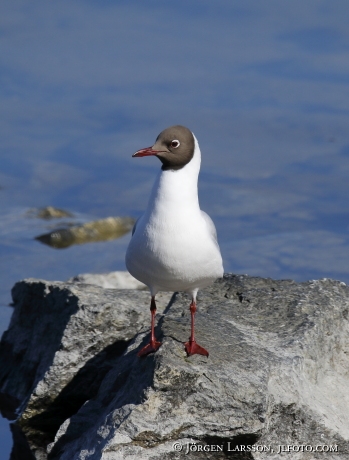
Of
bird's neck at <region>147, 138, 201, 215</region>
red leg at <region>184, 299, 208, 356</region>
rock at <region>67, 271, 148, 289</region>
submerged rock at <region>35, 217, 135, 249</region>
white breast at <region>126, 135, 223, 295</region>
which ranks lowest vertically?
red leg at <region>184, 299, 208, 356</region>

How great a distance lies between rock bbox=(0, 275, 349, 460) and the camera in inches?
213

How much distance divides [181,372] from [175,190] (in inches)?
42.4

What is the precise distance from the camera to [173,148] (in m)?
5.61

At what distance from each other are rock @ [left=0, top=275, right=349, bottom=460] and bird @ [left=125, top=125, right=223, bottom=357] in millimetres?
314

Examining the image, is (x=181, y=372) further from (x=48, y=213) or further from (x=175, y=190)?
(x=48, y=213)

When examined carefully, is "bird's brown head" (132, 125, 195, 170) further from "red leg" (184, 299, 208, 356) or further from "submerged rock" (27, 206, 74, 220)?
"submerged rock" (27, 206, 74, 220)

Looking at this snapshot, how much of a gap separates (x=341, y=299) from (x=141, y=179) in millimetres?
6080

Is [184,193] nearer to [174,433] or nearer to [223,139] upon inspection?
[174,433]

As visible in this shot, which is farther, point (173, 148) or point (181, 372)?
point (173, 148)

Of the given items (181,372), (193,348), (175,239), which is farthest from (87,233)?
(181,372)

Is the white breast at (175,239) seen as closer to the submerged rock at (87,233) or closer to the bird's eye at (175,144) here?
the bird's eye at (175,144)

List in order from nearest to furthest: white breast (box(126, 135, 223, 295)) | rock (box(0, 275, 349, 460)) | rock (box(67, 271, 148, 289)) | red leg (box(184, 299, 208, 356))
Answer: rock (box(0, 275, 349, 460))
white breast (box(126, 135, 223, 295))
red leg (box(184, 299, 208, 356))
rock (box(67, 271, 148, 289))

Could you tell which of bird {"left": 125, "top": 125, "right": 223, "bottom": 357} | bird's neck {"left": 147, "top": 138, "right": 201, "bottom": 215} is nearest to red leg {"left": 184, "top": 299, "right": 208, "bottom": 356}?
bird {"left": 125, "top": 125, "right": 223, "bottom": 357}

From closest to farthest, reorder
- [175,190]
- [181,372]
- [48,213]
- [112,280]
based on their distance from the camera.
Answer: [181,372], [175,190], [112,280], [48,213]
